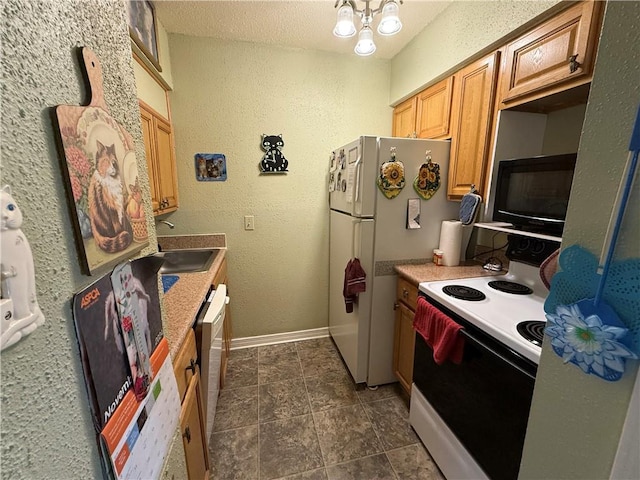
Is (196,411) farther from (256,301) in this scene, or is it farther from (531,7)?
(531,7)

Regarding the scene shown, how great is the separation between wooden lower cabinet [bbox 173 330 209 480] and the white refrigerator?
3.58ft

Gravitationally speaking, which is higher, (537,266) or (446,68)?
(446,68)

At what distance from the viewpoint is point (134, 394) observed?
517 mm

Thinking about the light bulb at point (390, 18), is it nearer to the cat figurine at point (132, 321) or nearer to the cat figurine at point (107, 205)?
the cat figurine at point (107, 205)

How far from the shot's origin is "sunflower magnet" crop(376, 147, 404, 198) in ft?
5.66

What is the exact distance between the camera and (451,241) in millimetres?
1809

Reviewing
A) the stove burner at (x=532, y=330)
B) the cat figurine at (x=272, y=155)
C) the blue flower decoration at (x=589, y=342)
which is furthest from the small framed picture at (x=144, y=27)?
the stove burner at (x=532, y=330)

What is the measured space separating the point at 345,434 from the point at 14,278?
1.85m

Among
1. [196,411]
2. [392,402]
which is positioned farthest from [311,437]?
[196,411]

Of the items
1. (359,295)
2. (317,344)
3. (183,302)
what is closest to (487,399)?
(359,295)

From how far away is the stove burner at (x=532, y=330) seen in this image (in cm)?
97

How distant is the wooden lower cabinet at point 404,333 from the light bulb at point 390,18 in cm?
150

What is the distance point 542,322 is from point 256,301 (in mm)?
2075

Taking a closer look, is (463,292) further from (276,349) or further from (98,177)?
(276,349)
